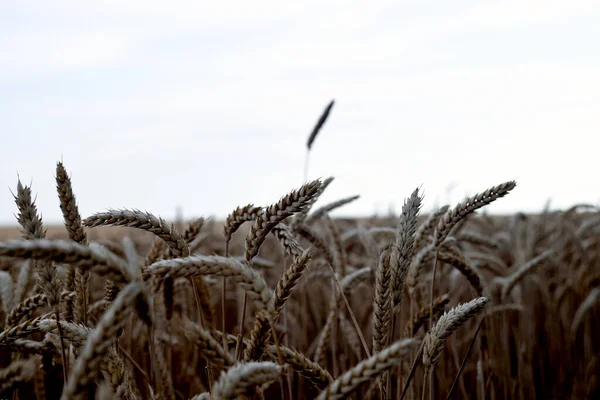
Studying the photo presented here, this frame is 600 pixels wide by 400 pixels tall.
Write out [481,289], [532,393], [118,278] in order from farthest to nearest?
[532,393]
[481,289]
[118,278]

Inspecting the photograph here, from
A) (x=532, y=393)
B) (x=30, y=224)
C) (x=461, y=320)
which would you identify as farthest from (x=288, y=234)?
(x=532, y=393)

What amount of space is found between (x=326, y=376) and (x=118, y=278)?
0.53m

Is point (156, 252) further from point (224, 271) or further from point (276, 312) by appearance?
point (224, 271)

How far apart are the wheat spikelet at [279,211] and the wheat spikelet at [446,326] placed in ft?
1.21

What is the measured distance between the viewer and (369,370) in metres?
0.85

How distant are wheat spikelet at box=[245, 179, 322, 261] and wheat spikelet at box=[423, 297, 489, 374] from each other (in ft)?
1.21

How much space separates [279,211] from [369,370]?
0.42 m

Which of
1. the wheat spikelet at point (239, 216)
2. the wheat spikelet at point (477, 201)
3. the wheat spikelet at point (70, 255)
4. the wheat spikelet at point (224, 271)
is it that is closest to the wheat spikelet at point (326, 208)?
the wheat spikelet at point (477, 201)

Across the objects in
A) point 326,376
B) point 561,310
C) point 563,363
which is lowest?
point 563,363

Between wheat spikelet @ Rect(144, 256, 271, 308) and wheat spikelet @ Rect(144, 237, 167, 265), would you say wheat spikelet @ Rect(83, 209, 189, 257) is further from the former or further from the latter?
wheat spikelet @ Rect(144, 237, 167, 265)

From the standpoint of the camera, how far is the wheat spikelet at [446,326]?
3.82 feet

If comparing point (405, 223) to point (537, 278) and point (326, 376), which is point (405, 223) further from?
point (537, 278)

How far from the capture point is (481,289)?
70.2 inches

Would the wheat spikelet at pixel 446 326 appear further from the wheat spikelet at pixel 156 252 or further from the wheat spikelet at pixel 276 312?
the wheat spikelet at pixel 156 252
